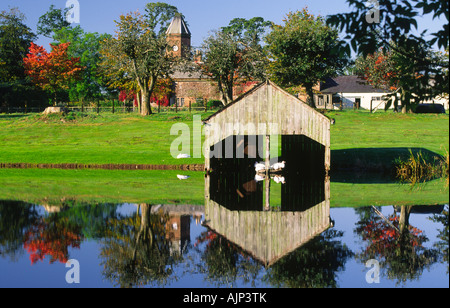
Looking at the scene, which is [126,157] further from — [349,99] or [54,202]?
[349,99]

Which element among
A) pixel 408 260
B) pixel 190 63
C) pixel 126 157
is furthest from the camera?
pixel 190 63

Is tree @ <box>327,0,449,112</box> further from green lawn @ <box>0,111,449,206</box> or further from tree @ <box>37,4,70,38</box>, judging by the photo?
tree @ <box>37,4,70,38</box>

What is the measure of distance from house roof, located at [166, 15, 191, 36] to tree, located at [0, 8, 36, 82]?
36992mm

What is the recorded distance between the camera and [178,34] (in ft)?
382

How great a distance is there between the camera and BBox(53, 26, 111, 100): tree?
92688 millimetres

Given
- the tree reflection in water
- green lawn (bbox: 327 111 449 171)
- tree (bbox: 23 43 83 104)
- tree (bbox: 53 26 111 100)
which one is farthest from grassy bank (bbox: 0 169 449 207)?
A: tree (bbox: 53 26 111 100)

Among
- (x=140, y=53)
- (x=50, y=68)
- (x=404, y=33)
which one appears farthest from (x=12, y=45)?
(x=404, y=33)

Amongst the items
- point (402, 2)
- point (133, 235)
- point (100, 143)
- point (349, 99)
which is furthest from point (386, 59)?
point (402, 2)

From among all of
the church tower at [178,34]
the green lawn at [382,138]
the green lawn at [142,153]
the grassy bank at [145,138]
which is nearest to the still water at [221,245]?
→ the green lawn at [142,153]

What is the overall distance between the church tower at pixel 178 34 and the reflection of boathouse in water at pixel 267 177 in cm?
6817

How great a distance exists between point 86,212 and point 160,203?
11.0 ft

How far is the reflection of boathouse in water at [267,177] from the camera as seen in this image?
19.6 meters

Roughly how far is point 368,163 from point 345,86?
57.7 meters
